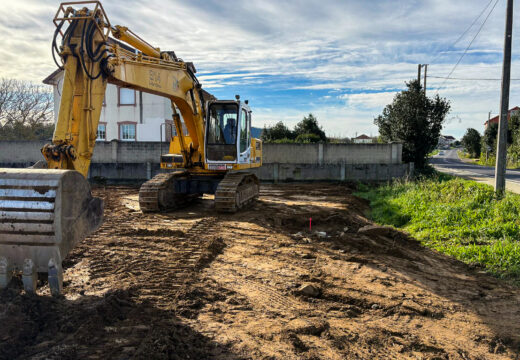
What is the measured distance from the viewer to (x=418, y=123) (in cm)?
2069

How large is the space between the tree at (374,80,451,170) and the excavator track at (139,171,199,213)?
1417 cm

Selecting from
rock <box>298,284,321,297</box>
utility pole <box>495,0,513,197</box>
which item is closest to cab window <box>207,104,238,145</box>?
rock <box>298,284,321,297</box>

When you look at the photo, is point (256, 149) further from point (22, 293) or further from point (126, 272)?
point (22, 293)

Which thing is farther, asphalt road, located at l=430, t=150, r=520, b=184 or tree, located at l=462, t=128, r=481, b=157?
tree, located at l=462, t=128, r=481, b=157

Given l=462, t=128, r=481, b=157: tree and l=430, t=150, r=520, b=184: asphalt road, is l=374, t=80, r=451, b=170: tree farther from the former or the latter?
l=462, t=128, r=481, b=157: tree

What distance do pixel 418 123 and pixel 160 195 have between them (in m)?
15.5

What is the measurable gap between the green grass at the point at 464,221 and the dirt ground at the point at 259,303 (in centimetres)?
51

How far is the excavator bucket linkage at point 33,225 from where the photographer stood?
392 cm

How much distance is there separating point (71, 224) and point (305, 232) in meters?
5.44

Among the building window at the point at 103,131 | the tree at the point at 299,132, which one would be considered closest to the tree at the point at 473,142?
the tree at the point at 299,132

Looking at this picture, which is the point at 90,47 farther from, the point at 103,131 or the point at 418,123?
the point at 103,131

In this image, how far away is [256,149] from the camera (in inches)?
515

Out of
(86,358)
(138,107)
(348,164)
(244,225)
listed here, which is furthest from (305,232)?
(138,107)

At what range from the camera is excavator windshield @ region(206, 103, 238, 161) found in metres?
10.8
